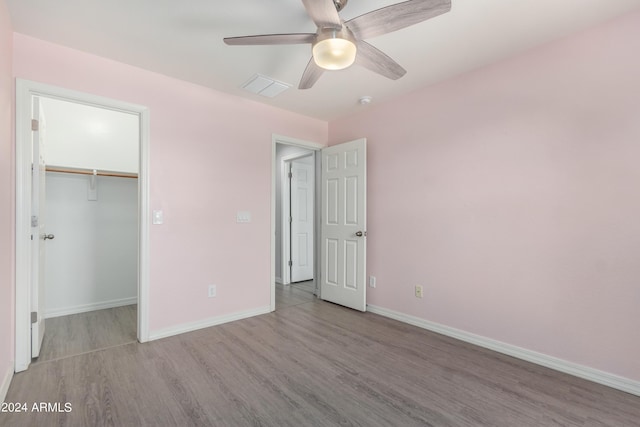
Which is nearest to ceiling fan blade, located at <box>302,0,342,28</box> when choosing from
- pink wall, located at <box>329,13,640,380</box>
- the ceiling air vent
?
the ceiling air vent

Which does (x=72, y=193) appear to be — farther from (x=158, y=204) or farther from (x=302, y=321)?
(x=302, y=321)

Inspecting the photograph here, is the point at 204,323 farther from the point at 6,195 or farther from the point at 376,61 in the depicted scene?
the point at 376,61

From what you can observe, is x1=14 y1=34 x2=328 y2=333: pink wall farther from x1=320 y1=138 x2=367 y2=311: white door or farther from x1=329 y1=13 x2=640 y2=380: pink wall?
x1=329 y1=13 x2=640 y2=380: pink wall

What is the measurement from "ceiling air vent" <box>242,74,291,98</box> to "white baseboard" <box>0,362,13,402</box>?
2814 mm

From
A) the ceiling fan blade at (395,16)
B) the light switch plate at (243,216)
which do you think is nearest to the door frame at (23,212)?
the light switch plate at (243,216)

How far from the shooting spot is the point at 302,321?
3.19 metres

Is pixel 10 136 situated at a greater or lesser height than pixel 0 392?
greater

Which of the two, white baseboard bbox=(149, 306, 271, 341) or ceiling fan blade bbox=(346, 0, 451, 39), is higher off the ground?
ceiling fan blade bbox=(346, 0, 451, 39)

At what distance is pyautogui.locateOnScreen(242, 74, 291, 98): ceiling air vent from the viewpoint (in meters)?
2.80

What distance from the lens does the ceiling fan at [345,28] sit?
55.5 inches

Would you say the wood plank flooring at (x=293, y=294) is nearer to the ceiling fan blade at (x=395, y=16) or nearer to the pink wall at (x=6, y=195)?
the pink wall at (x=6, y=195)

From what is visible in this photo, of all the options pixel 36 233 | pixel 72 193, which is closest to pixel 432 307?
pixel 36 233

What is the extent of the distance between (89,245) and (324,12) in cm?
364

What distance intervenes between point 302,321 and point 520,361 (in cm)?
196
